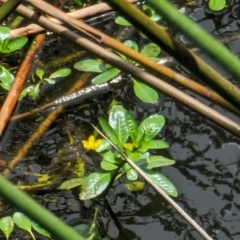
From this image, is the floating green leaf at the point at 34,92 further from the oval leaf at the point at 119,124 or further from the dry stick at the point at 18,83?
the oval leaf at the point at 119,124

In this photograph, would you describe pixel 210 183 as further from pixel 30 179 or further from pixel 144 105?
pixel 30 179

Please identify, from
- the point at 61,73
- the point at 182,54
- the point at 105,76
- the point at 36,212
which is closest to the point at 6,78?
the point at 61,73

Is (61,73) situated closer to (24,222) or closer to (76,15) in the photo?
(76,15)

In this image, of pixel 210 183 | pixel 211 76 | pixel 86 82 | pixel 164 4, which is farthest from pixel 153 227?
pixel 164 4

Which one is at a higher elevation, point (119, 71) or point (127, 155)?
point (119, 71)

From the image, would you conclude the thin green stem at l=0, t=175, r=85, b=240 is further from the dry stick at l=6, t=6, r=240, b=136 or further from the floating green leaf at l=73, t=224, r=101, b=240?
the floating green leaf at l=73, t=224, r=101, b=240
